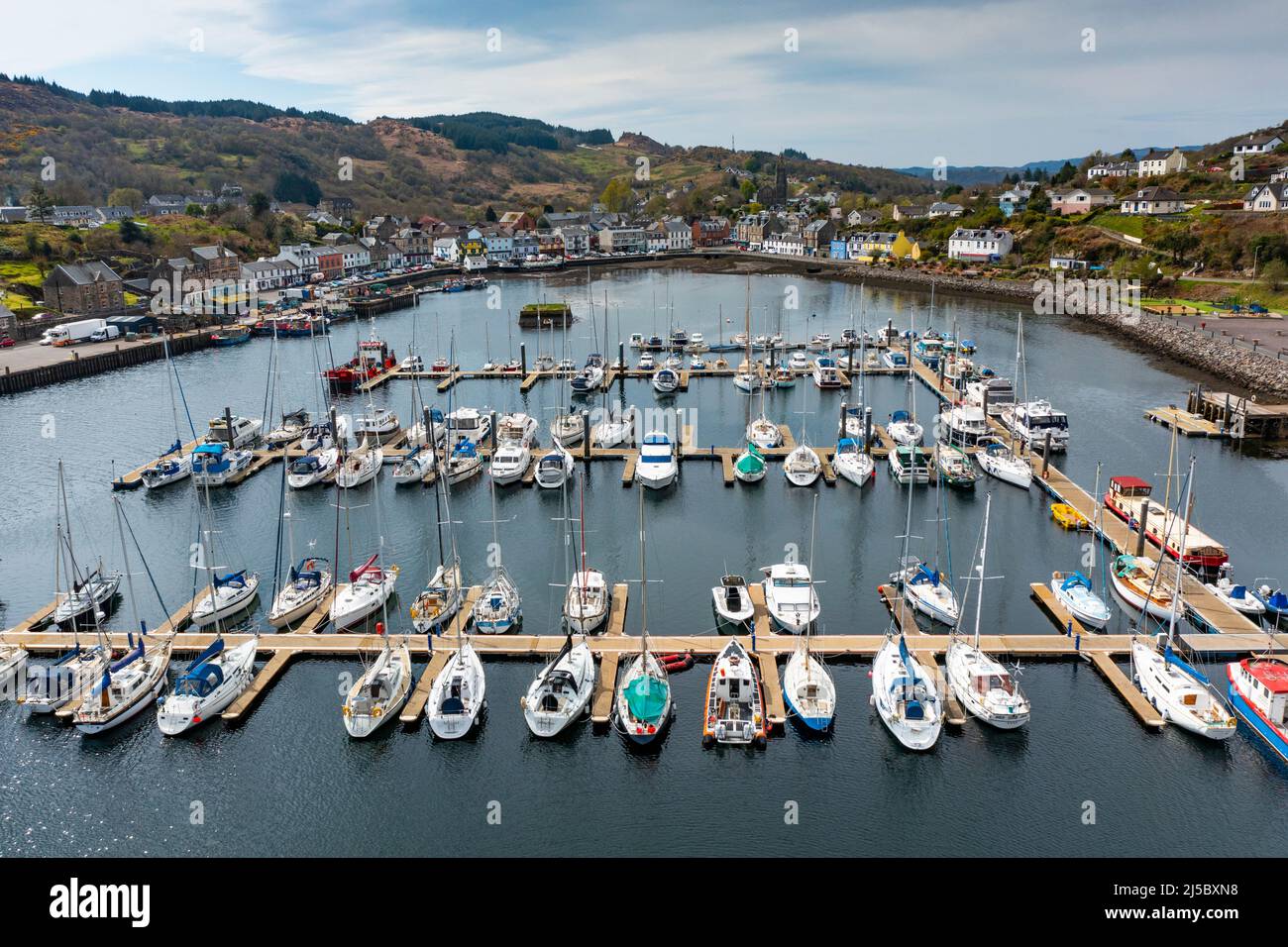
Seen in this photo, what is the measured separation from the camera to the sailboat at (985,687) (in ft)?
70.3

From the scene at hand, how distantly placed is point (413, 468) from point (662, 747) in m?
22.6

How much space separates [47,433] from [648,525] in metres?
36.3

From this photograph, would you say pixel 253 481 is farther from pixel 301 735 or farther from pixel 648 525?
pixel 301 735

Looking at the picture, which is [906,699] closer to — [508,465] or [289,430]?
[508,465]

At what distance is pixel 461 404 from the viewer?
182 ft

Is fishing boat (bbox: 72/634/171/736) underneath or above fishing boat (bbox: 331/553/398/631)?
underneath

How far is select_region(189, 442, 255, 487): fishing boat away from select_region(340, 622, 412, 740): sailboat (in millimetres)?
20587

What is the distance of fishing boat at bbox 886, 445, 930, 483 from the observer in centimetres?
3900

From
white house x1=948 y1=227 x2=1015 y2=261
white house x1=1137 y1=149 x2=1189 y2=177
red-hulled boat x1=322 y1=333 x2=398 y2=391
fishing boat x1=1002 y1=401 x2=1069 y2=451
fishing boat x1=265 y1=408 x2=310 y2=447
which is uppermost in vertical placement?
white house x1=1137 y1=149 x2=1189 y2=177

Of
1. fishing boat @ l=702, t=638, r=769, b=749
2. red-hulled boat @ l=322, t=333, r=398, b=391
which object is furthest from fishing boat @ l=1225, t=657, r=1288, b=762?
red-hulled boat @ l=322, t=333, r=398, b=391

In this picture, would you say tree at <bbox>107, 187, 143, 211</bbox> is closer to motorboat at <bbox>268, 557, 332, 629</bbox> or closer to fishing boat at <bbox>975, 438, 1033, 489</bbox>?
motorboat at <bbox>268, 557, 332, 629</bbox>

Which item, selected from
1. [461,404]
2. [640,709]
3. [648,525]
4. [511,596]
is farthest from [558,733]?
[461,404]

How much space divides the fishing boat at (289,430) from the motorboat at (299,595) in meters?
17.6

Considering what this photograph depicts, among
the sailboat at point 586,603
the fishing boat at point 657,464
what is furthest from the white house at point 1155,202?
the sailboat at point 586,603
